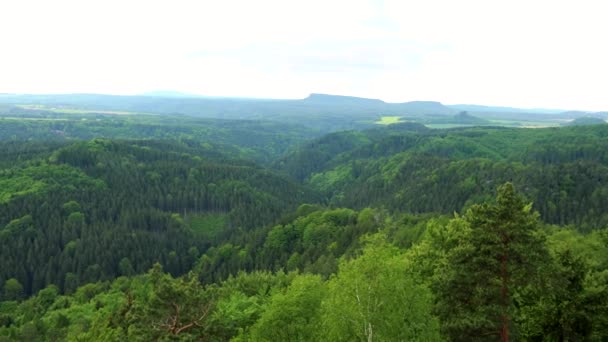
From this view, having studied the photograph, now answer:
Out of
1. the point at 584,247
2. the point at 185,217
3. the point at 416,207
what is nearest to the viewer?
the point at 584,247

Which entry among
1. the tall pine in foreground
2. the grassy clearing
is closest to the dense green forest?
the tall pine in foreground

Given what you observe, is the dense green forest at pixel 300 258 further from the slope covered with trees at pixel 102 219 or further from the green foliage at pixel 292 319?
the slope covered with trees at pixel 102 219

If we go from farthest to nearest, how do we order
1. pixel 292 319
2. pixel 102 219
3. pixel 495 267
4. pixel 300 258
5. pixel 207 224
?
1. pixel 207 224
2. pixel 102 219
3. pixel 300 258
4. pixel 292 319
5. pixel 495 267

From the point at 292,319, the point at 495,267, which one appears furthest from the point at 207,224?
the point at 495,267

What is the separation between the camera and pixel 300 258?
334ft

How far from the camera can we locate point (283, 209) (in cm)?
18325

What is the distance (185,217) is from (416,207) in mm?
93148

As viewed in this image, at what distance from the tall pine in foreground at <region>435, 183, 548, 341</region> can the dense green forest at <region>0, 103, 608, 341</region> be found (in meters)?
0.09

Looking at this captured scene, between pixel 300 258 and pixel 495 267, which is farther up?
pixel 495 267

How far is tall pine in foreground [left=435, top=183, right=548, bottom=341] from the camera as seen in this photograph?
25.0 metres

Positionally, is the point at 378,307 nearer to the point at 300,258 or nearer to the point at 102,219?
the point at 300,258

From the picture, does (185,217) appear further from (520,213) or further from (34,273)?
(520,213)

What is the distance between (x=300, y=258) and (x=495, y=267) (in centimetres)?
7869

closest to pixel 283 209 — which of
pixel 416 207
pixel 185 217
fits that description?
pixel 185 217
